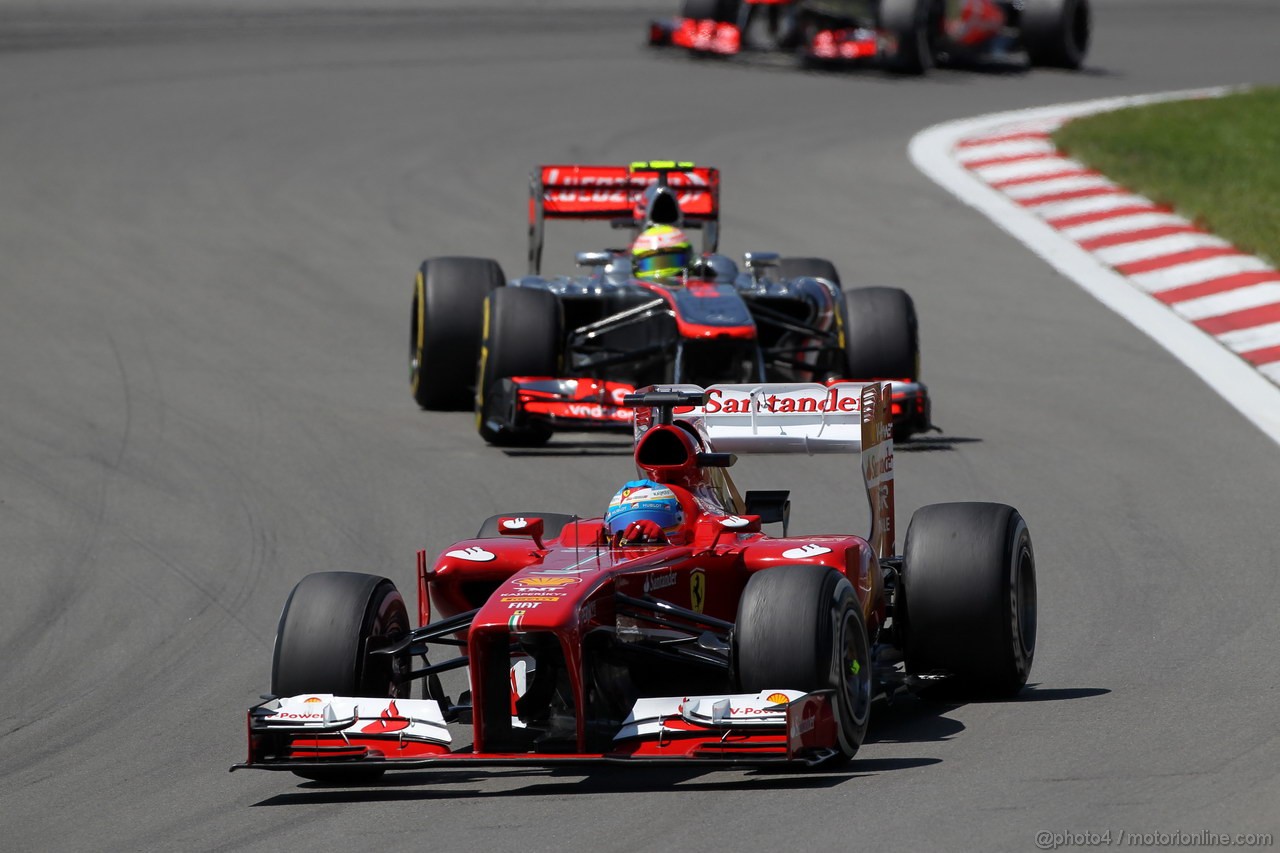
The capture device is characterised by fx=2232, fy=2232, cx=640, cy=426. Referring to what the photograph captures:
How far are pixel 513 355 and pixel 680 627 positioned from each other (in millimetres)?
6711

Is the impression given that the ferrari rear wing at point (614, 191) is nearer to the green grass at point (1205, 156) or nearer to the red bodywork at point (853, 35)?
the green grass at point (1205, 156)

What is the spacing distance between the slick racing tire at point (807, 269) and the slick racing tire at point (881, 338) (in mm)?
1709

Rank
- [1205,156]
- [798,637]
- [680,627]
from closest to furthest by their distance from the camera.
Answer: [798,637]
[680,627]
[1205,156]

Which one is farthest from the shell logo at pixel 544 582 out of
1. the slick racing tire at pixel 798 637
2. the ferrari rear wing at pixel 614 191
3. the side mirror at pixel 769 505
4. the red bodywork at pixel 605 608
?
the ferrari rear wing at pixel 614 191

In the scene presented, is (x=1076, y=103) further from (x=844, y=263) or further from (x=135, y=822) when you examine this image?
(x=135, y=822)

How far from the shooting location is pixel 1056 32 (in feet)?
99.3

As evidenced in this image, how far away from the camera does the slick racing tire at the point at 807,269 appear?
1697 centimetres

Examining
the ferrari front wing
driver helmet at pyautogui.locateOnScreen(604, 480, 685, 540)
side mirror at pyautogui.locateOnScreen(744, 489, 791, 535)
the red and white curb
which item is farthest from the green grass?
the ferrari front wing

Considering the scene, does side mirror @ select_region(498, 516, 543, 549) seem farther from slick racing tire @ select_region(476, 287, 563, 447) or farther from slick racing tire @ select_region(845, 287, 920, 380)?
slick racing tire @ select_region(845, 287, 920, 380)

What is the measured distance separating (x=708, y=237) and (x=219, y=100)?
12123 millimetres

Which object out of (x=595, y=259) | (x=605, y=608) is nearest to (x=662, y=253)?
(x=595, y=259)

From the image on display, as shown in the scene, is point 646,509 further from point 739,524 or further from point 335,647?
point 335,647

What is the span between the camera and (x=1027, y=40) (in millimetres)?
30797

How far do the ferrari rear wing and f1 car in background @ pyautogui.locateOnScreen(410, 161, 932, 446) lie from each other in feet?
0.04
